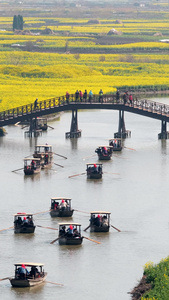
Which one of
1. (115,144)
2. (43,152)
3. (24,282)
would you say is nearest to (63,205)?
(24,282)

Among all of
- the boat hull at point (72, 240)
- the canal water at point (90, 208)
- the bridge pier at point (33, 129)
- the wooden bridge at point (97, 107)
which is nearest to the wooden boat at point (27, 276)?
the canal water at point (90, 208)

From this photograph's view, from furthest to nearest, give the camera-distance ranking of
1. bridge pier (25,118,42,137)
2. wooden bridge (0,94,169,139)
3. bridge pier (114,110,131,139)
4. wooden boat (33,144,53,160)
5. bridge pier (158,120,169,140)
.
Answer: bridge pier (25,118,42,137), bridge pier (114,110,131,139), bridge pier (158,120,169,140), wooden bridge (0,94,169,139), wooden boat (33,144,53,160)

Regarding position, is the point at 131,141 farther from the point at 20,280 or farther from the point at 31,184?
the point at 20,280

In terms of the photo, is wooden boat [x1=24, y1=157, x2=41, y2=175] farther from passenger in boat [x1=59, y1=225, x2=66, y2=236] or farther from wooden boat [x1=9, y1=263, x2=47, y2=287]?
wooden boat [x1=9, y1=263, x2=47, y2=287]

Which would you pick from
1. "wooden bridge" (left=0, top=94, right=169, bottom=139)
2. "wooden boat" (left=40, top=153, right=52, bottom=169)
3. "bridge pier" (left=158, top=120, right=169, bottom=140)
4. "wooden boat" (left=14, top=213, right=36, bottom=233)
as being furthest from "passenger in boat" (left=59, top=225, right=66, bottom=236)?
"bridge pier" (left=158, top=120, right=169, bottom=140)

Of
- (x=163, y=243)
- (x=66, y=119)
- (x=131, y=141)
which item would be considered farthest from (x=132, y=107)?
(x=163, y=243)
